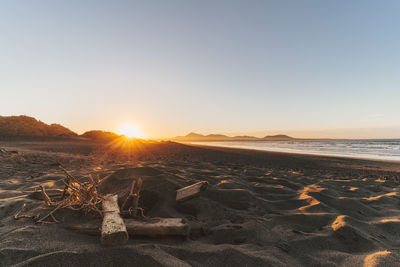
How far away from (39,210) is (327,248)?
3815 millimetres

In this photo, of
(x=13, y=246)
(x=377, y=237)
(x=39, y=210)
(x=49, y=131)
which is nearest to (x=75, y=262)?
(x=13, y=246)

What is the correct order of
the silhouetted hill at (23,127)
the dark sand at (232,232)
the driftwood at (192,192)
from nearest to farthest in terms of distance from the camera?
the dark sand at (232,232)
the driftwood at (192,192)
the silhouetted hill at (23,127)

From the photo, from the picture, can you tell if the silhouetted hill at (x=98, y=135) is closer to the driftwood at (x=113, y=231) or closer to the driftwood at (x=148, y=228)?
the driftwood at (x=148, y=228)

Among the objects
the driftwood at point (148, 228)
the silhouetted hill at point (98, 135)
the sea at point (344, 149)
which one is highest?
the silhouetted hill at point (98, 135)

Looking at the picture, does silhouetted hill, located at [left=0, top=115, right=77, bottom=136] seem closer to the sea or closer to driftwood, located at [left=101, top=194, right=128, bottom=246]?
the sea

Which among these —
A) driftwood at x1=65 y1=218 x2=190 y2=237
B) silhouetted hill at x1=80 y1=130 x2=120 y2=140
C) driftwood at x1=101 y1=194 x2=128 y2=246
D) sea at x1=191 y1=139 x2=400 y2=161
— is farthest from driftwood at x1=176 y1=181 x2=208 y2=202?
silhouetted hill at x1=80 y1=130 x2=120 y2=140

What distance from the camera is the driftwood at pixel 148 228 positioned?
2236 millimetres

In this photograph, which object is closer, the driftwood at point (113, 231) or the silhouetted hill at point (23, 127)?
the driftwood at point (113, 231)

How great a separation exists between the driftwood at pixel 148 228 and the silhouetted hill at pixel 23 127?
26.6 metres

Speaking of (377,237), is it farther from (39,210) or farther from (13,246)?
(39,210)

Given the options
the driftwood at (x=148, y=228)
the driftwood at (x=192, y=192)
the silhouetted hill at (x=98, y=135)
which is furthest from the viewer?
the silhouetted hill at (x=98, y=135)

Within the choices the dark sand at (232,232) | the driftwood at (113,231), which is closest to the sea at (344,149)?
the dark sand at (232,232)

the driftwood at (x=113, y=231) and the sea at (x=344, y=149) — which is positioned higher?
the driftwood at (x=113, y=231)

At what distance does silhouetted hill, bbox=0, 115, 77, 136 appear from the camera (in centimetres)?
2117
